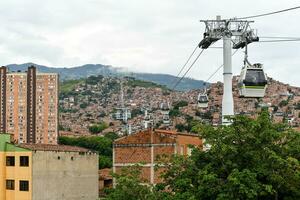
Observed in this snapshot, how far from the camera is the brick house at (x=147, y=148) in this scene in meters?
47.1

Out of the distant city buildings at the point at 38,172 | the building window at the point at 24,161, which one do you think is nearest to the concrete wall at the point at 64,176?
the distant city buildings at the point at 38,172

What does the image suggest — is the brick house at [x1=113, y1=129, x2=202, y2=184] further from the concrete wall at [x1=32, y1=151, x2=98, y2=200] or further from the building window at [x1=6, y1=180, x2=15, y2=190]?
the building window at [x1=6, y1=180, x2=15, y2=190]

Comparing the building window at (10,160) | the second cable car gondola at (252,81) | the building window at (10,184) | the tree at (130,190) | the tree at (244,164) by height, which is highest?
the second cable car gondola at (252,81)

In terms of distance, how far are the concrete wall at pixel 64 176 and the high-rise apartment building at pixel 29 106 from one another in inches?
2647

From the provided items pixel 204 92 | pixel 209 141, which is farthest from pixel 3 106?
pixel 209 141

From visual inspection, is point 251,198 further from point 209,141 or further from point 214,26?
point 214,26

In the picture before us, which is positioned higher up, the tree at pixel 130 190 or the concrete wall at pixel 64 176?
the tree at pixel 130 190

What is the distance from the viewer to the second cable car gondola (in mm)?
20141

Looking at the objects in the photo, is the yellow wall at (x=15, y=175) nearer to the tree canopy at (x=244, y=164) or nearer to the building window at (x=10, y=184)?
the building window at (x=10, y=184)

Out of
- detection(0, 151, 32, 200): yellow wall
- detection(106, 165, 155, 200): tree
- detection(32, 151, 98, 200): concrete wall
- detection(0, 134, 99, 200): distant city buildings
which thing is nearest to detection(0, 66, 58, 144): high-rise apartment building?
detection(32, 151, 98, 200): concrete wall

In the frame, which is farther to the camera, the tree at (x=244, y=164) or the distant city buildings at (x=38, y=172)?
the distant city buildings at (x=38, y=172)

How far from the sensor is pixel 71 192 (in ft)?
168

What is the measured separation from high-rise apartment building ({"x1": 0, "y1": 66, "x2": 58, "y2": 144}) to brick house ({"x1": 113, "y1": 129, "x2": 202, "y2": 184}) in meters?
71.9

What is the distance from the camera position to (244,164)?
2036 cm
